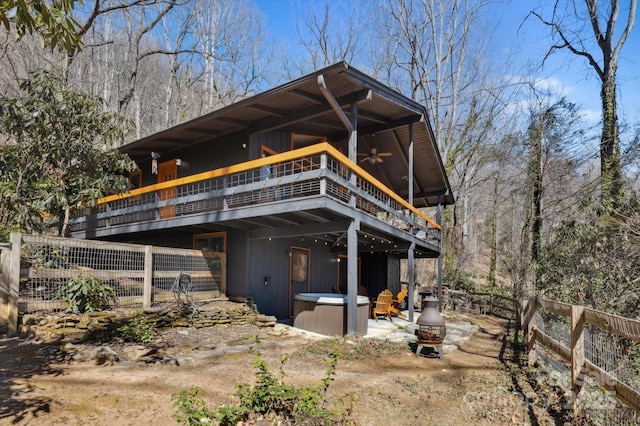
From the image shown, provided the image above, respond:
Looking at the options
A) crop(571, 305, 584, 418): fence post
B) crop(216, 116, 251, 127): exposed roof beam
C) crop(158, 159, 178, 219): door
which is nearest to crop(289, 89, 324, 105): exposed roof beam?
crop(216, 116, 251, 127): exposed roof beam

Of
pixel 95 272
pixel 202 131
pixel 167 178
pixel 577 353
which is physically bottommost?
pixel 577 353

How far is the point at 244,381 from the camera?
479cm

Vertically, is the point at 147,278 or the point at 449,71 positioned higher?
the point at 449,71

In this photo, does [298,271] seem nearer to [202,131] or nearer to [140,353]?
[202,131]

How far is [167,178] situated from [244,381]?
29.5 feet

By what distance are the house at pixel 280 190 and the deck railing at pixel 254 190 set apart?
3 centimetres

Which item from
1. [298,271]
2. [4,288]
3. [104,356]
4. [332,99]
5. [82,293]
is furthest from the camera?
[298,271]

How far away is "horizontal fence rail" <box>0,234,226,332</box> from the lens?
5.74 meters

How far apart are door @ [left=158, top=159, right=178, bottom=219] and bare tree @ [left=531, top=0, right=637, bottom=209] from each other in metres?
12.6

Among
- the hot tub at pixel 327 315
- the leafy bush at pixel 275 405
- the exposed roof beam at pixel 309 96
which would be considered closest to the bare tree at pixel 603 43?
the hot tub at pixel 327 315

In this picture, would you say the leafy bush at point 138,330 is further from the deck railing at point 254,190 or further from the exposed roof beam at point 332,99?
the exposed roof beam at point 332,99

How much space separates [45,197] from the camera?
828 cm

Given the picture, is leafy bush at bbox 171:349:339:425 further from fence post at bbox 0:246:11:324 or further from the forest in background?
the forest in background

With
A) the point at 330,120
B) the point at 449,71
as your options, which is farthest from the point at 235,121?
the point at 449,71
